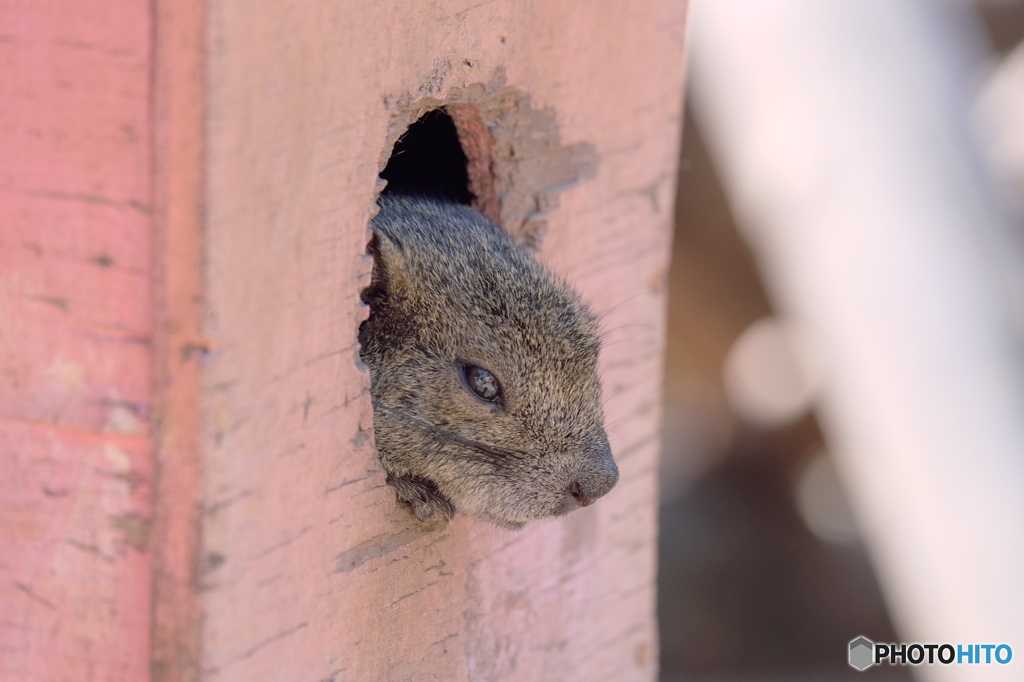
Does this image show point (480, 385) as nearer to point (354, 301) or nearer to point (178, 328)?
point (354, 301)

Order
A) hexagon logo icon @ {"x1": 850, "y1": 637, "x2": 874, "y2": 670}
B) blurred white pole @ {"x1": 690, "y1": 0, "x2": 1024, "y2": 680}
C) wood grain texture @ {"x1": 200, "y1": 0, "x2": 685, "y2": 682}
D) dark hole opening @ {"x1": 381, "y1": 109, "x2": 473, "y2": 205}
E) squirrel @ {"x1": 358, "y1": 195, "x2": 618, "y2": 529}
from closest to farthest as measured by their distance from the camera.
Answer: wood grain texture @ {"x1": 200, "y1": 0, "x2": 685, "y2": 682}
squirrel @ {"x1": 358, "y1": 195, "x2": 618, "y2": 529}
dark hole opening @ {"x1": 381, "y1": 109, "x2": 473, "y2": 205}
hexagon logo icon @ {"x1": 850, "y1": 637, "x2": 874, "y2": 670}
blurred white pole @ {"x1": 690, "y1": 0, "x2": 1024, "y2": 680}

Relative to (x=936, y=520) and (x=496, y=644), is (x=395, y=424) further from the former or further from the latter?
(x=936, y=520)

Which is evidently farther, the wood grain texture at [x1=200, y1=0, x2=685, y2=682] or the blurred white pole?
the blurred white pole

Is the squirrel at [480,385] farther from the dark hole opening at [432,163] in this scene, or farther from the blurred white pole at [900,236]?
the blurred white pole at [900,236]

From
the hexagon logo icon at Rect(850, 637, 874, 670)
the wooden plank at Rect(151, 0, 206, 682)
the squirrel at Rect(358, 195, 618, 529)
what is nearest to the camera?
the wooden plank at Rect(151, 0, 206, 682)

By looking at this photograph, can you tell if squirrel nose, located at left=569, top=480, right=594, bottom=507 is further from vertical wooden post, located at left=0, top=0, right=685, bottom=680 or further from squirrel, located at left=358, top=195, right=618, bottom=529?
vertical wooden post, located at left=0, top=0, right=685, bottom=680

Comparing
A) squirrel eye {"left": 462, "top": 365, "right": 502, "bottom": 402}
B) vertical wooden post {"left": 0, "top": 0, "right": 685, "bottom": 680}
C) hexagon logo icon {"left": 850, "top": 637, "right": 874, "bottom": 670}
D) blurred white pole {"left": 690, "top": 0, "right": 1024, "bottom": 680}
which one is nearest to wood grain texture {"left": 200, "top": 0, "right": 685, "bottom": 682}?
vertical wooden post {"left": 0, "top": 0, "right": 685, "bottom": 680}

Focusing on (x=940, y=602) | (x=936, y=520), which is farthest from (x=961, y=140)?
(x=940, y=602)
